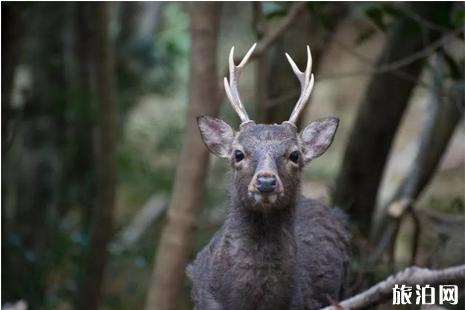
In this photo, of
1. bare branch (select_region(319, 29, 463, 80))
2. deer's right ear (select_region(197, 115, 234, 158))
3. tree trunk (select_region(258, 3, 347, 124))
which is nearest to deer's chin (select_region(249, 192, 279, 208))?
deer's right ear (select_region(197, 115, 234, 158))

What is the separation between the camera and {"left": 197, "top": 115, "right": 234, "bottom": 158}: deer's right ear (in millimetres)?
5906

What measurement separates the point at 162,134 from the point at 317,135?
7694 millimetres

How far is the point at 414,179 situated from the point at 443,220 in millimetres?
784

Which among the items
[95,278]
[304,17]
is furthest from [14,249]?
[304,17]

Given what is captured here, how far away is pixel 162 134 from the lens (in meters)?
13.5

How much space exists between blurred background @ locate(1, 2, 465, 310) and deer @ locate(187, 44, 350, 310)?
43 cm

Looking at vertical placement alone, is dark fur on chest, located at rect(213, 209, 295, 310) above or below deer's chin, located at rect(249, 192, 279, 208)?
below

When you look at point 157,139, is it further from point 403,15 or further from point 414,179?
point 403,15

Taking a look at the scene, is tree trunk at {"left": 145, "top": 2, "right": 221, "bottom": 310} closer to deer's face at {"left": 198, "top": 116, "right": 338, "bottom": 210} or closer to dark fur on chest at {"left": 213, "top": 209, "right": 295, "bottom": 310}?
deer's face at {"left": 198, "top": 116, "right": 338, "bottom": 210}

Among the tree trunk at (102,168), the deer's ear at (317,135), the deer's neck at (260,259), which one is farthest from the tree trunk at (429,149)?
the deer's neck at (260,259)

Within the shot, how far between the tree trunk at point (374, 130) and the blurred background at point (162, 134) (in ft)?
0.04

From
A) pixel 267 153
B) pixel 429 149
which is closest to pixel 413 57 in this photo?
pixel 429 149

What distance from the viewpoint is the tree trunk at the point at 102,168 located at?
8977 mm

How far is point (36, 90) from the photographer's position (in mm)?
11406
